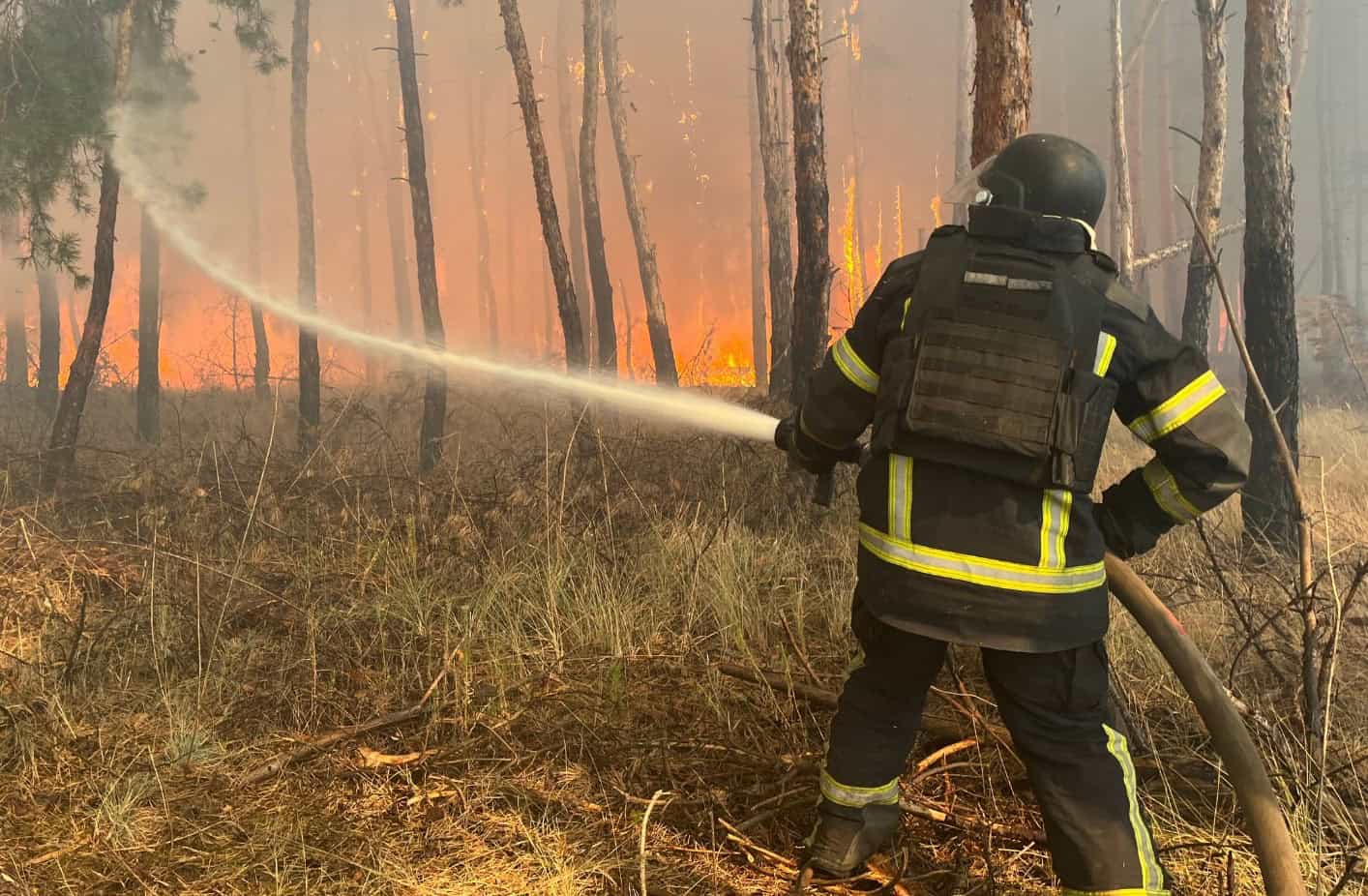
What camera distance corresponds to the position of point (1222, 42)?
8359mm

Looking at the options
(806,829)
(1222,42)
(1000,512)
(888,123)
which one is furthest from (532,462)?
(888,123)

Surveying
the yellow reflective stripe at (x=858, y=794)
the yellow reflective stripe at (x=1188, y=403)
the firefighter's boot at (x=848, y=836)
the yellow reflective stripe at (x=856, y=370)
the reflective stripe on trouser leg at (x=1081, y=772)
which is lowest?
the firefighter's boot at (x=848, y=836)

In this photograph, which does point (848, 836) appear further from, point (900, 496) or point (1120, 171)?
point (1120, 171)

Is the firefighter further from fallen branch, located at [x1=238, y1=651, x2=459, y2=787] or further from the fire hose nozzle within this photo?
fallen branch, located at [x1=238, y1=651, x2=459, y2=787]

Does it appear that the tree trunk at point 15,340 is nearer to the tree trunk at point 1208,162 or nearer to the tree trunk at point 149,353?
the tree trunk at point 149,353

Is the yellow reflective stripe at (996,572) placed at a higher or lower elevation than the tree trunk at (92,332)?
lower

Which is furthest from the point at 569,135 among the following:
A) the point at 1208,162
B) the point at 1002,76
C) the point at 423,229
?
the point at 1002,76

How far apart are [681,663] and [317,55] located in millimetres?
51168

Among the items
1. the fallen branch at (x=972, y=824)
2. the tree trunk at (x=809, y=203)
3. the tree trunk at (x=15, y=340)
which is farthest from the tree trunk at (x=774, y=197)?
the tree trunk at (x=15, y=340)

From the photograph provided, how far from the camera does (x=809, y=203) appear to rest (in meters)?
6.38

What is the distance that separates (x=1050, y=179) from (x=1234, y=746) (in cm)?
128

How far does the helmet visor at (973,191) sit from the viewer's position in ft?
6.41

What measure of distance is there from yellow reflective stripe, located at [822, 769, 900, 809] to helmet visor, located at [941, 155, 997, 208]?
152cm

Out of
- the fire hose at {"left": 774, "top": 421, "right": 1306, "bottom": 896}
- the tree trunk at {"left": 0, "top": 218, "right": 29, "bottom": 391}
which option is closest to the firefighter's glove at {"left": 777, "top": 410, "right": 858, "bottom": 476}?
the fire hose at {"left": 774, "top": 421, "right": 1306, "bottom": 896}
